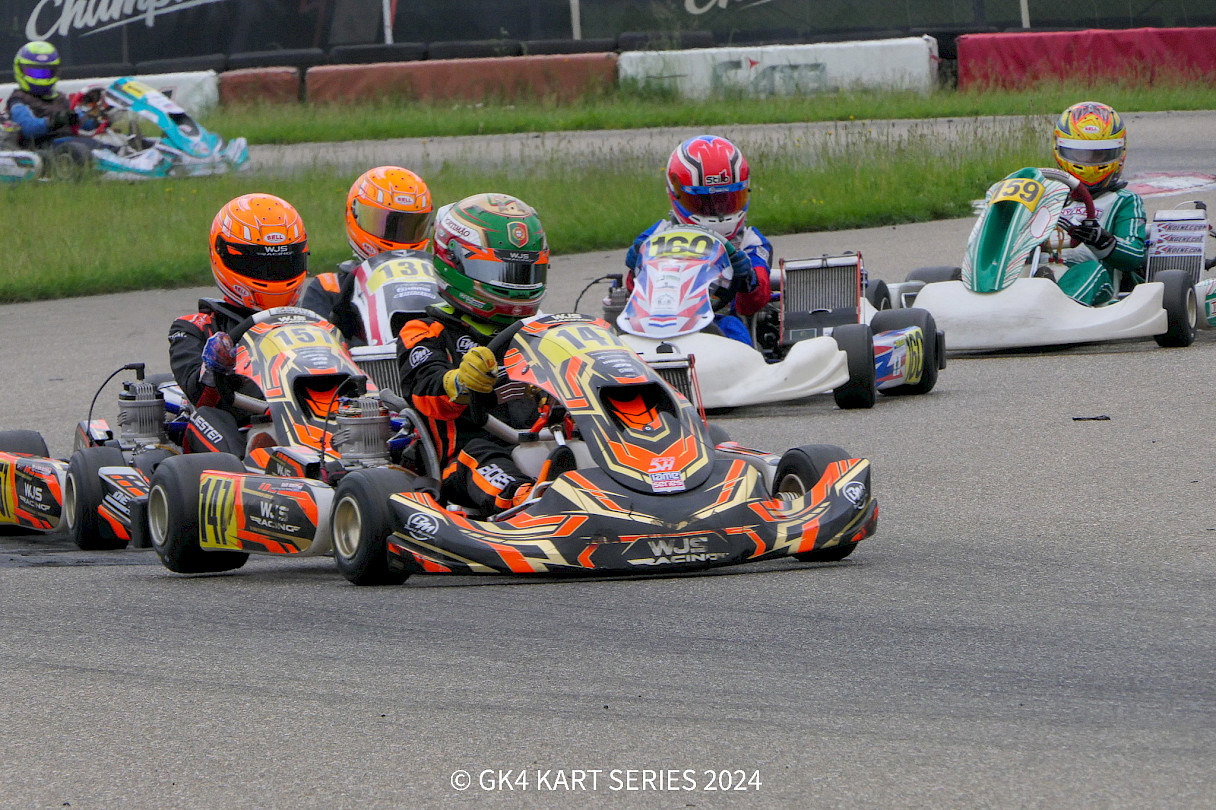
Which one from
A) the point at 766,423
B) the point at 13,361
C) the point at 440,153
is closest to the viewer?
the point at 766,423

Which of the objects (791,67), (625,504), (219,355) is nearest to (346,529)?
(625,504)

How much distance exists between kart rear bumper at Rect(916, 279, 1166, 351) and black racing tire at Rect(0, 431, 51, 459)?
4.83 meters

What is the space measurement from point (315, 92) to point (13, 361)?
12.0m

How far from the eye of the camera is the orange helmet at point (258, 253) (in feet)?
23.0

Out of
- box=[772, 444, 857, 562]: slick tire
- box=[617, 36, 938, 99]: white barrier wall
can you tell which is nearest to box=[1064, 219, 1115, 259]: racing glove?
box=[772, 444, 857, 562]: slick tire

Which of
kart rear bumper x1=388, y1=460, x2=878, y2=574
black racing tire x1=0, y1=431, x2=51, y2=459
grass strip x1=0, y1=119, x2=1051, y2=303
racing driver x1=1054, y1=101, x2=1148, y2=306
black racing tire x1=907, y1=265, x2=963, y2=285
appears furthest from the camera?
grass strip x1=0, y1=119, x2=1051, y2=303

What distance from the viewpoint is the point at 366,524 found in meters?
5.02

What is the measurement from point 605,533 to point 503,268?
1.08 m

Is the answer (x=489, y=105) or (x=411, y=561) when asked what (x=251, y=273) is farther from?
(x=489, y=105)

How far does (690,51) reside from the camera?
22812mm

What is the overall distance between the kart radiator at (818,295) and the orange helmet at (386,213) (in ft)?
6.19

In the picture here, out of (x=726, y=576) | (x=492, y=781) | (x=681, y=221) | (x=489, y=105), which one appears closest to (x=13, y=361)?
(x=681, y=221)

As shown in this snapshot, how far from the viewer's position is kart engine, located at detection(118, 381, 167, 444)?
23.2 ft

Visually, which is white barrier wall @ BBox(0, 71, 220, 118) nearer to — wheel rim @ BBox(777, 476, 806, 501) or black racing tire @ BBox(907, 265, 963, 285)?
black racing tire @ BBox(907, 265, 963, 285)
